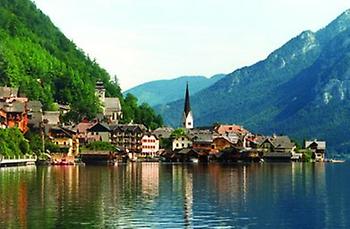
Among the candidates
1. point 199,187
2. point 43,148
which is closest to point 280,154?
point 43,148

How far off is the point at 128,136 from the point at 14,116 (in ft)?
131

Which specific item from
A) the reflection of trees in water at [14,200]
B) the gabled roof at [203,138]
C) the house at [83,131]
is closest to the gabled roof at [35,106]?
the house at [83,131]

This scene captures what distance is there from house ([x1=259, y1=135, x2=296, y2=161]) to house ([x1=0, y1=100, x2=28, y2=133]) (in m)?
60.7

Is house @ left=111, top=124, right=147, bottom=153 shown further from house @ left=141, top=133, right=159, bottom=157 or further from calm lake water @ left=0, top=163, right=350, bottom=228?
calm lake water @ left=0, top=163, right=350, bottom=228

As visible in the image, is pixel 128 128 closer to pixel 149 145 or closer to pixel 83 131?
pixel 149 145

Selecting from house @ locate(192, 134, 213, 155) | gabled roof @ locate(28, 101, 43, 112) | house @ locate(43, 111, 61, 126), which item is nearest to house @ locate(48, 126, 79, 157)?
house @ locate(43, 111, 61, 126)

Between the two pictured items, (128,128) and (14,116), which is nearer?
(14,116)

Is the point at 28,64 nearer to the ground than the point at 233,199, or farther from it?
farther from it

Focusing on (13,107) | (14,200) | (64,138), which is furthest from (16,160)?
(14,200)

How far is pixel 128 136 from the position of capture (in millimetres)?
182125

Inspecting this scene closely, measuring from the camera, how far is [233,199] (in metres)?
66.2

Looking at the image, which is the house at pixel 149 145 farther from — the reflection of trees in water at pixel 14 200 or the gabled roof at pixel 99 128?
the reflection of trees in water at pixel 14 200

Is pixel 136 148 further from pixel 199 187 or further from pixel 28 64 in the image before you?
pixel 199 187

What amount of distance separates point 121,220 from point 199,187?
2919 cm
